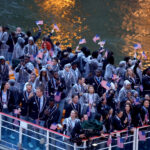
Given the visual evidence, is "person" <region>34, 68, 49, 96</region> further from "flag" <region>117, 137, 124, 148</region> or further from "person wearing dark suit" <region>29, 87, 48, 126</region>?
"flag" <region>117, 137, 124, 148</region>

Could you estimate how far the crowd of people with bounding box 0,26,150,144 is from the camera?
1097cm

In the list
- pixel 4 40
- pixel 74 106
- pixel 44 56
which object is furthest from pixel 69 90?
pixel 4 40

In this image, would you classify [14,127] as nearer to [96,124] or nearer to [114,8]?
[96,124]

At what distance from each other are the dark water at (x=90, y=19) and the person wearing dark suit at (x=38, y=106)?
1389cm

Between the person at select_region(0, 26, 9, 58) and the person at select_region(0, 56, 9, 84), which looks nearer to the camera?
the person at select_region(0, 56, 9, 84)

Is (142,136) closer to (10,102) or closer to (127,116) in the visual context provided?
(127,116)

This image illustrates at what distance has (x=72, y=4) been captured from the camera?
31453 mm

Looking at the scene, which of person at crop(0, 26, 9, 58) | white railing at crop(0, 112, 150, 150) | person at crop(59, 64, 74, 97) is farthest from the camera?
person at crop(0, 26, 9, 58)

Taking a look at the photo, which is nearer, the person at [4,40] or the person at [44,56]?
the person at [44,56]

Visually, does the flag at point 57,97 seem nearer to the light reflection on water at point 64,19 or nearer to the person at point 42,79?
the person at point 42,79

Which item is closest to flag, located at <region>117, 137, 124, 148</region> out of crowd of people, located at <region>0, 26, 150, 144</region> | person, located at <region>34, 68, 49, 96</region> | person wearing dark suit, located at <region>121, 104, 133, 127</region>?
crowd of people, located at <region>0, 26, 150, 144</region>

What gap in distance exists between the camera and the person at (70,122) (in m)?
10.4

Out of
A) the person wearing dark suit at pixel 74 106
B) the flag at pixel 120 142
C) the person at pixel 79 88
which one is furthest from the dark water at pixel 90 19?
the flag at pixel 120 142

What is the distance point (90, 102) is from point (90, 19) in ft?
61.2
